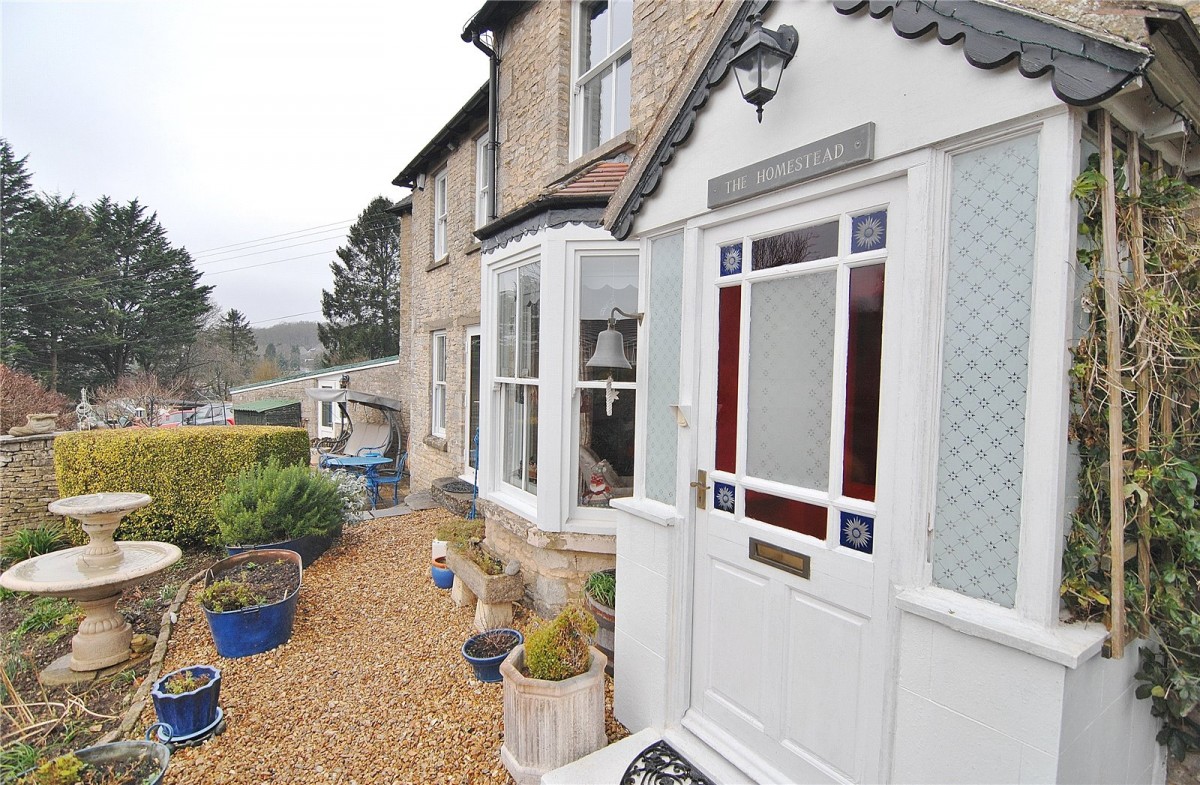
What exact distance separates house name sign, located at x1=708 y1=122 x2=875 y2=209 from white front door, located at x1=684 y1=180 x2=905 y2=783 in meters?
0.15

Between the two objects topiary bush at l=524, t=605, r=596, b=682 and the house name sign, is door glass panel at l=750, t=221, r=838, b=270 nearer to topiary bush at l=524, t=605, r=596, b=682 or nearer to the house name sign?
the house name sign

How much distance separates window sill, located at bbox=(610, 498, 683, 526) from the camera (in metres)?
3.07

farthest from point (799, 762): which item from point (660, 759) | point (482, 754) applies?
point (482, 754)

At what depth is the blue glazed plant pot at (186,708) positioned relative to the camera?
345 cm

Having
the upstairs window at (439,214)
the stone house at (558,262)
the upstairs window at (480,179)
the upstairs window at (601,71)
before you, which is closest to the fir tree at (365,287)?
the upstairs window at (439,214)

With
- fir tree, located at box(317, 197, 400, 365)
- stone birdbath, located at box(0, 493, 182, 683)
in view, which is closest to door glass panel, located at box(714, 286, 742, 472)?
stone birdbath, located at box(0, 493, 182, 683)

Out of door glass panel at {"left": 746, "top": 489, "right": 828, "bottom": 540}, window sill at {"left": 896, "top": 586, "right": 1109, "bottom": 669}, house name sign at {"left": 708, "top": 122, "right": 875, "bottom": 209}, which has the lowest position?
window sill at {"left": 896, "top": 586, "right": 1109, "bottom": 669}

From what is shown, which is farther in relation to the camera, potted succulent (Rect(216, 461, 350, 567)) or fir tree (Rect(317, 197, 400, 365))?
fir tree (Rect(317, 197, 400, 365))

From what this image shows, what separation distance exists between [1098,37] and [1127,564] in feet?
5.78

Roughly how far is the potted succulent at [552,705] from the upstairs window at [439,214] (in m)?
9.27

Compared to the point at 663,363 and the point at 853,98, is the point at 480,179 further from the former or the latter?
the point at 853,98

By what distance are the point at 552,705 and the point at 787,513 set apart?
64.5 inches

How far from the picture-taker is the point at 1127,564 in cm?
199

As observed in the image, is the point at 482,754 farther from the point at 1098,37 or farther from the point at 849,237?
the point at 1098,37
